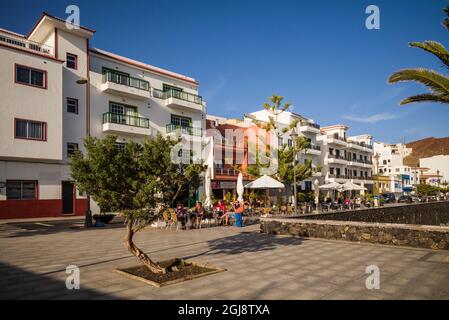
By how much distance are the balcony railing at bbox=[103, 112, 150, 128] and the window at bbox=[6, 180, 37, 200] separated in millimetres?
7654

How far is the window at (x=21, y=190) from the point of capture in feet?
72.1

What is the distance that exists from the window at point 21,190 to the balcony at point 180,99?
1394 centimetres

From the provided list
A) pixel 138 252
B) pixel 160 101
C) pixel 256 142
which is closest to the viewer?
pixel 138 252

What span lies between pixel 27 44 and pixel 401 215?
30991mm

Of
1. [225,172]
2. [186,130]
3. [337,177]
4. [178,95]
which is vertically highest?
[178,95]

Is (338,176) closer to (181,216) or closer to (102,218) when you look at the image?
(181,216)

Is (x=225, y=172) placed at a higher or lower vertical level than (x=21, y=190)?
higher

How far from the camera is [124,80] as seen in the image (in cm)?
2886

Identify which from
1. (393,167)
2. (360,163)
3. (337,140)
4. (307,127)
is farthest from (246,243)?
(393,167)

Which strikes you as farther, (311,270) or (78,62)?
(78,62)

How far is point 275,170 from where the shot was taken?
3291 centimetres
